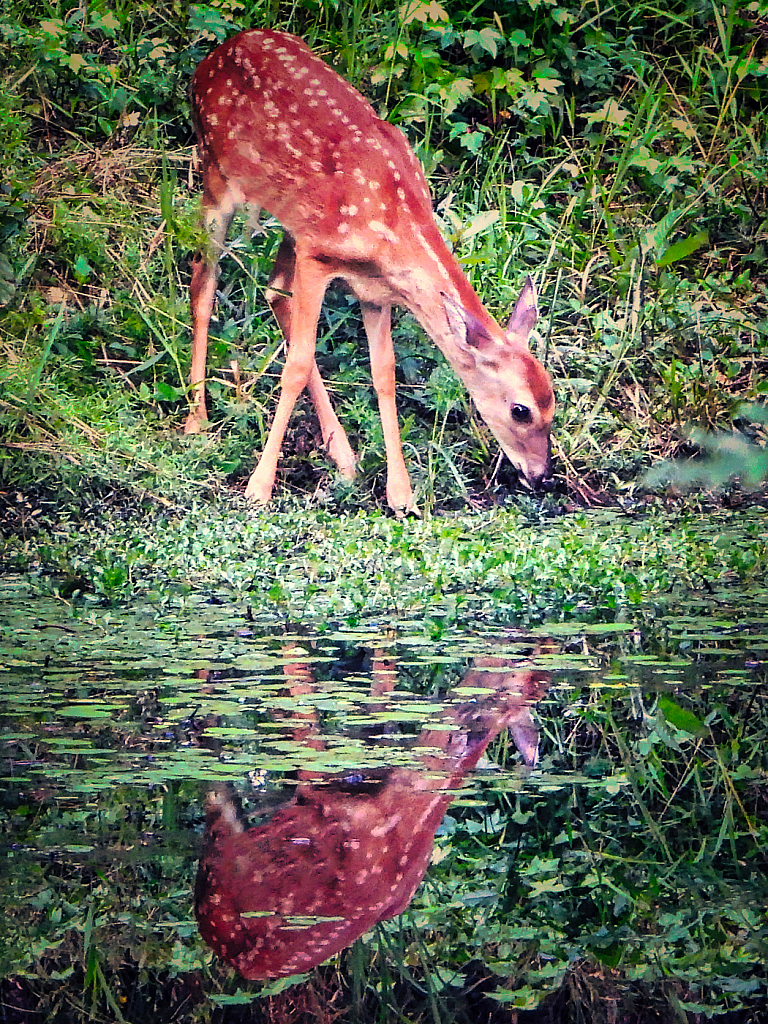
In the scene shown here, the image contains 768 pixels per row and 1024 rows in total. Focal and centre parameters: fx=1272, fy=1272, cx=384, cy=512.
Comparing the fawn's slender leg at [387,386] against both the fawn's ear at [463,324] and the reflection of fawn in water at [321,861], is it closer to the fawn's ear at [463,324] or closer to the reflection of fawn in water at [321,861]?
the fawn's ear at [463,324]

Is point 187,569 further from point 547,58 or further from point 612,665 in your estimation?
point 547,58

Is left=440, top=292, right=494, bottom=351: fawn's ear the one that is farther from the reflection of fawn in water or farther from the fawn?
the reflection of fawn in water

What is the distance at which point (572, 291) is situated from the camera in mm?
5273

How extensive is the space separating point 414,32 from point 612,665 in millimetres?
3734

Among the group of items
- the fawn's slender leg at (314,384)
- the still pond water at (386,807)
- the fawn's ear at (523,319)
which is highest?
the still pond water at (386,807)

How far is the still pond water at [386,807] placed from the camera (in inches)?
48.9

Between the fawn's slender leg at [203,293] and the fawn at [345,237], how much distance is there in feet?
0.12

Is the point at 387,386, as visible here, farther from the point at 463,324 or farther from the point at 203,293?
the point at 203,293

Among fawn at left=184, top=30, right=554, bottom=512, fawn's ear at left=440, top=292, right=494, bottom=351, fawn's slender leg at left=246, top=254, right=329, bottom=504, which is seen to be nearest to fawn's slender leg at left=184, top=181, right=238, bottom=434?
fawn at left=184, top=30, right=554, bottom=512

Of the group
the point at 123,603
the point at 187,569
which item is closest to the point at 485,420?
the point at 187,569

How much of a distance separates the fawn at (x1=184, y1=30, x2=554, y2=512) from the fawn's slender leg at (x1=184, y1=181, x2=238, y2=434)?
37 mm

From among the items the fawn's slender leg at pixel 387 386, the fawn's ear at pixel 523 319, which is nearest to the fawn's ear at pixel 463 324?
the fawn's ear at pixel 523 319

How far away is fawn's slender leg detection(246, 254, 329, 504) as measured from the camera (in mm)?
4516

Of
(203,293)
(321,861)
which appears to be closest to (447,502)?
(203,293)
